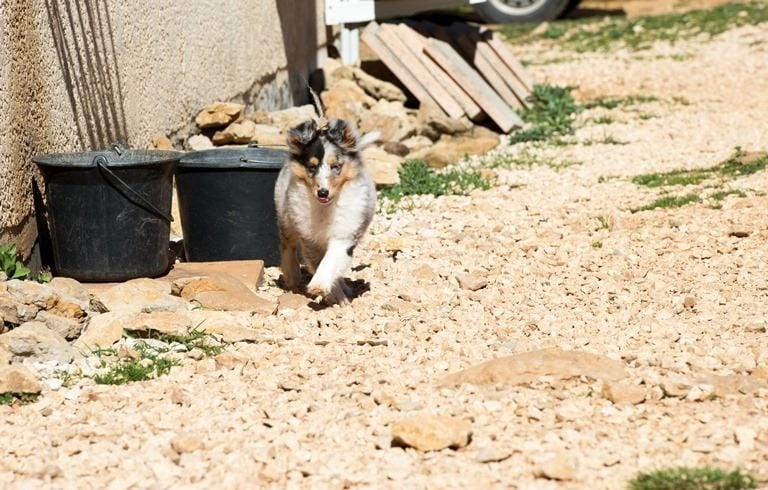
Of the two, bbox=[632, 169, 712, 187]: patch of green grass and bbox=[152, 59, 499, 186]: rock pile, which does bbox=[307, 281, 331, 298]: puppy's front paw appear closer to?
bbox=[152, 59, 499, 186]: rock pile

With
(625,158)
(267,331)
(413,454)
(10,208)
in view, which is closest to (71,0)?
(10,208)

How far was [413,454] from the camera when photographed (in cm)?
485

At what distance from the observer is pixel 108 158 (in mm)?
7371

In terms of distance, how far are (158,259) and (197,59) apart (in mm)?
3258

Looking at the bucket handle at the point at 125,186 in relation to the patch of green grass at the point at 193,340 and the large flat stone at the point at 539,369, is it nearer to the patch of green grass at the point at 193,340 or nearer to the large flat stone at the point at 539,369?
the patch of green grass at the point at 193,340

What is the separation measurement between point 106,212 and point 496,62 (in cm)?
838

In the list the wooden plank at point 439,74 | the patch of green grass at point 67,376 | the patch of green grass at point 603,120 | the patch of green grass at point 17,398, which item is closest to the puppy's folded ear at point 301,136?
the patch of green grass at point 67,376

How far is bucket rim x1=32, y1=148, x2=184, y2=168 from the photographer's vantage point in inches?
274

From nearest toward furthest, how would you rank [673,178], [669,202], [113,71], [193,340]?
[193,340] → [113,71] → [669,202] → [673,178]

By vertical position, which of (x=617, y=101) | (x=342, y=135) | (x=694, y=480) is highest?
(x=342, y=135)

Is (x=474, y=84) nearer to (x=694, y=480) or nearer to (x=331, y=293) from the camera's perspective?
(x=331, y=293)

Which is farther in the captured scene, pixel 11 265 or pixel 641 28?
pixel 641 28

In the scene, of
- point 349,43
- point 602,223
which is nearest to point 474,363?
point 602,223

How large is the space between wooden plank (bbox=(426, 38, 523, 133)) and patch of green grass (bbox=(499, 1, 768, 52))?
20.2 feet
